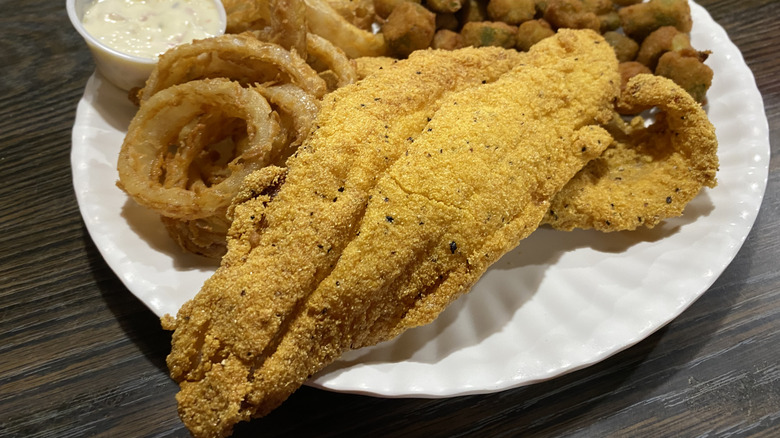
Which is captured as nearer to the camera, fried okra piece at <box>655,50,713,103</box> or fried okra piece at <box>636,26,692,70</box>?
fried okra piece at <box>655,50,713,103</box>

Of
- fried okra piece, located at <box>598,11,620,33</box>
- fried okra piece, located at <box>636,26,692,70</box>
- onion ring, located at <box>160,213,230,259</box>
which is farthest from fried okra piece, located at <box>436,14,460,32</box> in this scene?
onion ring, located at <box>160,213,230,259</box>

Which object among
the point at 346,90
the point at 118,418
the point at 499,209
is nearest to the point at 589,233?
the point at 499,209

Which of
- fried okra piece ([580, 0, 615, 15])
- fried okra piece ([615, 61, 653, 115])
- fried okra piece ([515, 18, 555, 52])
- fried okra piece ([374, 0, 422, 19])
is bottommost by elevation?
fried okra piece ([374, 0, 422, 19])

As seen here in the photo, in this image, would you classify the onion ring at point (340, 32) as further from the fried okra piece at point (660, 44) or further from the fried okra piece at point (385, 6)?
the fried okra piece at point (660, 44)

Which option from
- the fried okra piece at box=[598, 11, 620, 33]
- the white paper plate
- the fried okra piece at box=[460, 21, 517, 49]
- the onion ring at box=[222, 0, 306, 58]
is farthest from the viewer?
the fried okra piece at box=[598, 11, 620, 33]

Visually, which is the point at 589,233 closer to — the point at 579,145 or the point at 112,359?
the point at 579,145

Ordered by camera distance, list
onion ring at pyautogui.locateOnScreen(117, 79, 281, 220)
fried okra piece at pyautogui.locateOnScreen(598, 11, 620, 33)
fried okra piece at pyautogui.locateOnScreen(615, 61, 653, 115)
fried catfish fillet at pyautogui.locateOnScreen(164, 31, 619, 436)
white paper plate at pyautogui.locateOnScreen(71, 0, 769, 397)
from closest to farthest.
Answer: fried catfish fillet at pyautogui.locateOnScreen(164, 31, 619, 436) → white paper plate at pyautogui.locateOnScreen(71, 0, 769, 397) → onion ring at pyautogui.locateOnScreen(117, 79, 281, 220) → fried okra piece at pyautogui.locateOnScreen(615, 61, 653, 115) → fried okra piece at pyautogui.locateOnScreen(598, 11, 620, 33)

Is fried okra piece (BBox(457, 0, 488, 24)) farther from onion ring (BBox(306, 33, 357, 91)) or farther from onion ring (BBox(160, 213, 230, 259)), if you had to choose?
onion ring (BBox(160, 213, 230, 259))
